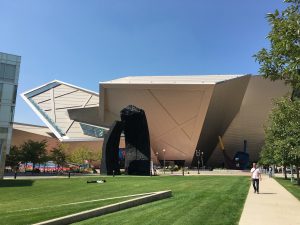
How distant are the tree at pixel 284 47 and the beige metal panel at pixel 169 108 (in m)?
47.4

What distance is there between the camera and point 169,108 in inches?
2442

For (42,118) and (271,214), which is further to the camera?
(42,118)

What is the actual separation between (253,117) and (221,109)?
693 cm

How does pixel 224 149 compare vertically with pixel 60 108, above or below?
below

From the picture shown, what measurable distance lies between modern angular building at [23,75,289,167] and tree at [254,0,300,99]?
4701cm

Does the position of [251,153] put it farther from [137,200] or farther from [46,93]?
[137,200]

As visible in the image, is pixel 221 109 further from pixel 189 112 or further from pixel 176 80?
pixel 176 80

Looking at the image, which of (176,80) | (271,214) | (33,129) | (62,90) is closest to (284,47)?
(271,214)

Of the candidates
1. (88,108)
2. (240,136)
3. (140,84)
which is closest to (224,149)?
(240,136)

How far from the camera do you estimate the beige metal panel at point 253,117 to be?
202ft

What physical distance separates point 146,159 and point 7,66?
19.0 meters

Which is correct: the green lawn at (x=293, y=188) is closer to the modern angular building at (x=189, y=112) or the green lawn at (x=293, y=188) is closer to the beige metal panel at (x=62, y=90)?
the modern angular building at (x=189, y=112)

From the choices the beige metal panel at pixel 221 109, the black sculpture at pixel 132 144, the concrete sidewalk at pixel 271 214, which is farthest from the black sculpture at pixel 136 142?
the concrete sidewalk at pixel 271 214

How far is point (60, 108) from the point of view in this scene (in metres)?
85.3
